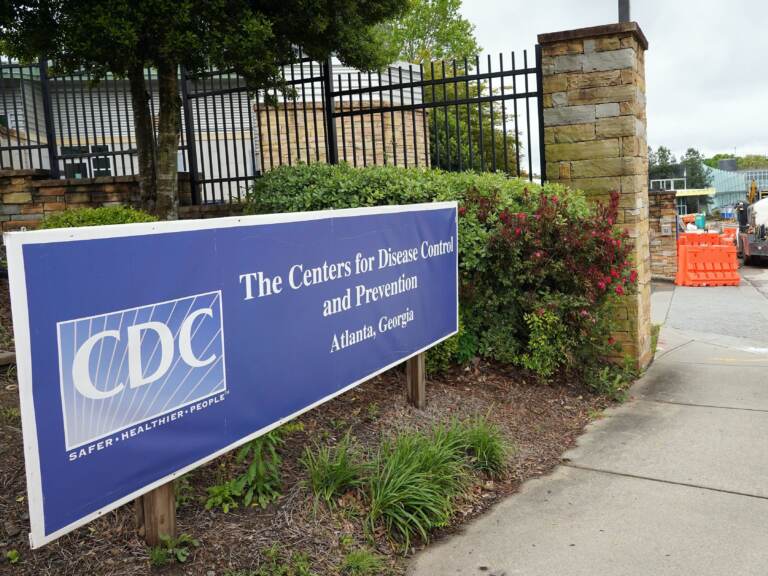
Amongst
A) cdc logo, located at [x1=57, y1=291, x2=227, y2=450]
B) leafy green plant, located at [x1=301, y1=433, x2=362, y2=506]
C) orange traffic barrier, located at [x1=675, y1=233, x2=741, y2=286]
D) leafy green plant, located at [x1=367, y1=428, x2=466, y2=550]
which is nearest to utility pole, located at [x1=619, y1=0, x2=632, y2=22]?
leafy green plant, located at [x1=367, y1=428, x2=466, y2=550]

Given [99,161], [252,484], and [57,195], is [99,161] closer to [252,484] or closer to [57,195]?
[57,195]

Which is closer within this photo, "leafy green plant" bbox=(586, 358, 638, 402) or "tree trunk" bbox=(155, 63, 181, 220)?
"leafy green plant" bbox=(586, 358, 638, 402)

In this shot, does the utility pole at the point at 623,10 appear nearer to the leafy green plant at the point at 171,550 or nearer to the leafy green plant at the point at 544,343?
the leafy green plant at the point at 544,343

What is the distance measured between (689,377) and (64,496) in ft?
19.9

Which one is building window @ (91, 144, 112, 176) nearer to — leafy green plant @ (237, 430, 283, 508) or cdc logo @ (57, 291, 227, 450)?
leafy green plant @ (237, 430, 283, 508)

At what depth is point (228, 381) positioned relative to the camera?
10.2 ft

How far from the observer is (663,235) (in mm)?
19094

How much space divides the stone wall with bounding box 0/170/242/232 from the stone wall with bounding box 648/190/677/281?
13.7 m

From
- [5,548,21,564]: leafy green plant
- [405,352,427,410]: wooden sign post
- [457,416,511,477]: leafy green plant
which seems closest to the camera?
[5,548,21,564]: leafy green plant

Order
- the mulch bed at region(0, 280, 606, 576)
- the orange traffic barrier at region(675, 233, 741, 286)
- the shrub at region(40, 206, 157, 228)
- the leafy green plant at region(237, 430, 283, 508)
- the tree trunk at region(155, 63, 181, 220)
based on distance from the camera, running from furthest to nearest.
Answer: the orange traffic barrier at region(675, 233, 741, 286) → the tree trunk at region(155, 63, 181, 220) → the shrub at region(40, 206, 157, 228) → the leafy green plant at region(237, 430, 283, 508) → the mulch bed at region(0, 280, 606, 576)

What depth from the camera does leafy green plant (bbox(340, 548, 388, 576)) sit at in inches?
128

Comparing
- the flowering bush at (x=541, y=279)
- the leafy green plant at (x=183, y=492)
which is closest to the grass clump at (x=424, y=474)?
the leafy green plant at (x=183, y=492)

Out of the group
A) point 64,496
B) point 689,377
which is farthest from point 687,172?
point 64,496

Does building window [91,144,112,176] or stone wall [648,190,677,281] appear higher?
building window [91,144,112,176]
